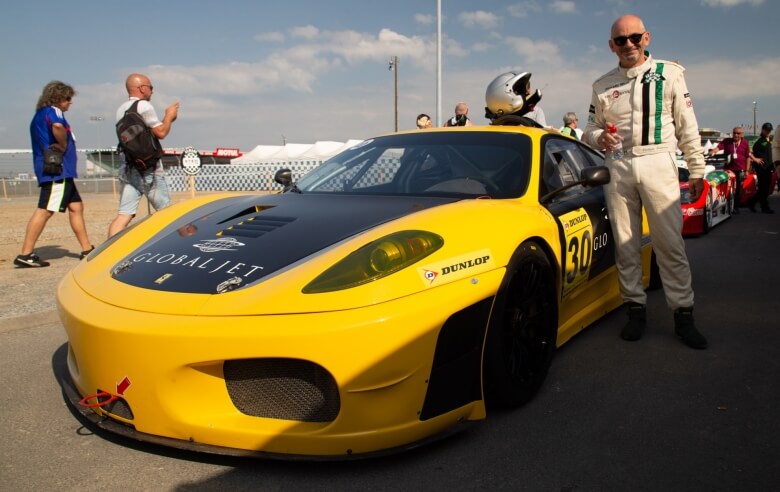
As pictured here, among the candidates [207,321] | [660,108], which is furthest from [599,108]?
[207,321]

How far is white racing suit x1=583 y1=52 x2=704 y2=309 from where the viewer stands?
11.3 ft

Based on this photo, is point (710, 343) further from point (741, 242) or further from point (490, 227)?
point (741, 242)

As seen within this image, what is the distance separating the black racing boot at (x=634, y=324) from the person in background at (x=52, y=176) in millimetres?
4694

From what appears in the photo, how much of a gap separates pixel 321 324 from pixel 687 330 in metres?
2.41

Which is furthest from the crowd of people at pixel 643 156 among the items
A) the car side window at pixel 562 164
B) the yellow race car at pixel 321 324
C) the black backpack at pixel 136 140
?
the black backpack at pixel 136 140

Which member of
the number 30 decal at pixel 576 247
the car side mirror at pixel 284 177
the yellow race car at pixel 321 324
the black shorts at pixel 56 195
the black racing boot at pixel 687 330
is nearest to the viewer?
the yellow race car at pixel 321 324

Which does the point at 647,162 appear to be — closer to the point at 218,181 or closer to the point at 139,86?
the point at 139,86

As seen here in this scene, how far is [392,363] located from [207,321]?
23.8 inches

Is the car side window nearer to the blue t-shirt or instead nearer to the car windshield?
the car windshield

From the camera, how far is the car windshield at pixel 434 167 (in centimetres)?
310

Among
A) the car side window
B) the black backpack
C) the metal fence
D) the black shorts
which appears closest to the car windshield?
the car side window

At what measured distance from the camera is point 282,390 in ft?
6.57

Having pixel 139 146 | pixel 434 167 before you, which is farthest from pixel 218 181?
pixel 434 167

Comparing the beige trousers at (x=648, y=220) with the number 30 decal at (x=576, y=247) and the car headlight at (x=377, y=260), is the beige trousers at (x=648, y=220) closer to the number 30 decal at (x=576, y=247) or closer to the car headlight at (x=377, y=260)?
the number 30 decal at (x=576, y=247)
